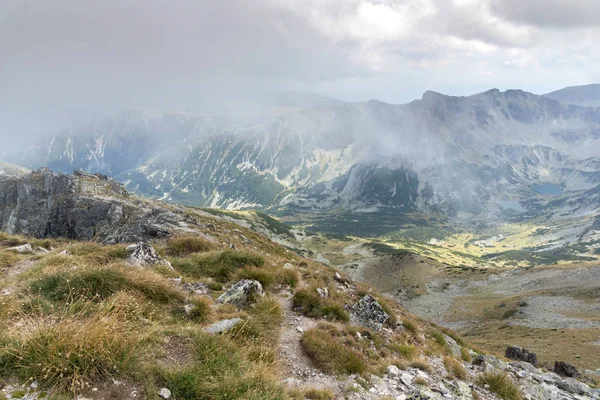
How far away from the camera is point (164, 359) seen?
6.84 metres

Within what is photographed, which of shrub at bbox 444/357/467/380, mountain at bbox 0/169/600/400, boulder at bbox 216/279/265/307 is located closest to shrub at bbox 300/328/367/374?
mountain at bbox 0/169/600/400

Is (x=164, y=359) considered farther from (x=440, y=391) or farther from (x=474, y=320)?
(x=474, y=320)

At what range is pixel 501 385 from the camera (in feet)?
A: 38.0

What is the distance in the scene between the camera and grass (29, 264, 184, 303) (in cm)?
898

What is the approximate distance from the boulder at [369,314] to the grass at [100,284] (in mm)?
7758

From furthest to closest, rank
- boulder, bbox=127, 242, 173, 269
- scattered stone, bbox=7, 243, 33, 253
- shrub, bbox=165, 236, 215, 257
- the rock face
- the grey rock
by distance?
1. the rock face
2. shrub, bbox=165, 236, 215, 257
3. scattered stone, bbox=7, 243, 33, 253
4. the grey rock
5. boulder, bbox=127, 242, 173, 269

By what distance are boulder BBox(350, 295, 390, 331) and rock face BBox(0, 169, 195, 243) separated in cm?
2880

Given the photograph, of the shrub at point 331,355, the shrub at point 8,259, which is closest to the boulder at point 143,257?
the shrub at point 8,259

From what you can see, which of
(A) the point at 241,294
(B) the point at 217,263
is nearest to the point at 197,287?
(A) the point at 241,294

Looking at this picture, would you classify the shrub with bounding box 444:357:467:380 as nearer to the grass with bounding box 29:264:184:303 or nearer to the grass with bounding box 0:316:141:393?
the grass with bounding box 29:264:184:303

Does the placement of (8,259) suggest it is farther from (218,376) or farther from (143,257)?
(218,376)

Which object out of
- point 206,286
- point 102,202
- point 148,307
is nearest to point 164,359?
point 148,307

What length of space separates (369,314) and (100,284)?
10.8 metres

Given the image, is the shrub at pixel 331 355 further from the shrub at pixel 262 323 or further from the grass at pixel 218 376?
the grass at pixel 218 376
